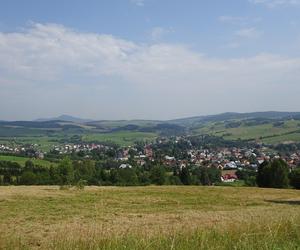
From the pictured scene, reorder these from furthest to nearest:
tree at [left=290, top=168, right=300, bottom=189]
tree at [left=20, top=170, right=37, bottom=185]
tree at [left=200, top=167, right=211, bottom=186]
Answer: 1. tree at [left=200, top=167, right=211, bottom=186]
2. tree at [left=20, top=170, right=37, bottom=185]
3. tree at [left=290, top=168, right=300, bottom=189]

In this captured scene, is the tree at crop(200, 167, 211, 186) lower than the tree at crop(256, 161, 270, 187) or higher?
lower

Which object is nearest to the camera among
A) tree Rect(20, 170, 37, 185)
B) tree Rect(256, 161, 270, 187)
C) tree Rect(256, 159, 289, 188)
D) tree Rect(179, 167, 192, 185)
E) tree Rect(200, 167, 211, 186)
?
tree Rect(256, 159, 289, 188)

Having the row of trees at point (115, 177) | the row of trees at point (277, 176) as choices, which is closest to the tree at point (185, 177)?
the row of trees at point (115, 177)

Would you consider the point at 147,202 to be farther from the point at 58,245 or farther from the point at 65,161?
the point at 58,245

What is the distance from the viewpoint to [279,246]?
6105 mm

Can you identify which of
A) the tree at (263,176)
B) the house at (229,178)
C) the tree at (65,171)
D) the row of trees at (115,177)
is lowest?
the house at (229,178)

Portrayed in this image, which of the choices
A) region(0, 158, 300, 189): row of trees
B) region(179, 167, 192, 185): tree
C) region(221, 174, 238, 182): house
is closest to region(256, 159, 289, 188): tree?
region(0, 158, 300, 189): row of trees

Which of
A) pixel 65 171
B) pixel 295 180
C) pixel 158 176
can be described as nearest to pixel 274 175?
pixel 295 180

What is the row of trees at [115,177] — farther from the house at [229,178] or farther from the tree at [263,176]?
the tree at [263,176]

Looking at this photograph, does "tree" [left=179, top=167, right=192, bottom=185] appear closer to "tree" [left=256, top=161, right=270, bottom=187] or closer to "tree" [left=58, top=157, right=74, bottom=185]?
"tree" [left=256, top=161, right=270, bottom=187]

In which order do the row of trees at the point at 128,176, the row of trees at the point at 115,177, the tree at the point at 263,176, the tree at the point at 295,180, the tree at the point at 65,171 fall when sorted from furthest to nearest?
the row of trees at the point at 115,177 < the tree at the point at 263,176 < the tree at the point at 295,180 < the row of trees at the point at 128,176 < the tree at the point at 65,171

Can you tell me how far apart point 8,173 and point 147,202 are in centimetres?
6179

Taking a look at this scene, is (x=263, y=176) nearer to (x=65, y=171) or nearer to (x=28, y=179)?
(x=65, y=171)

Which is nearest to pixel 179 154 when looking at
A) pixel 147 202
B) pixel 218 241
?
pixel 147 202
